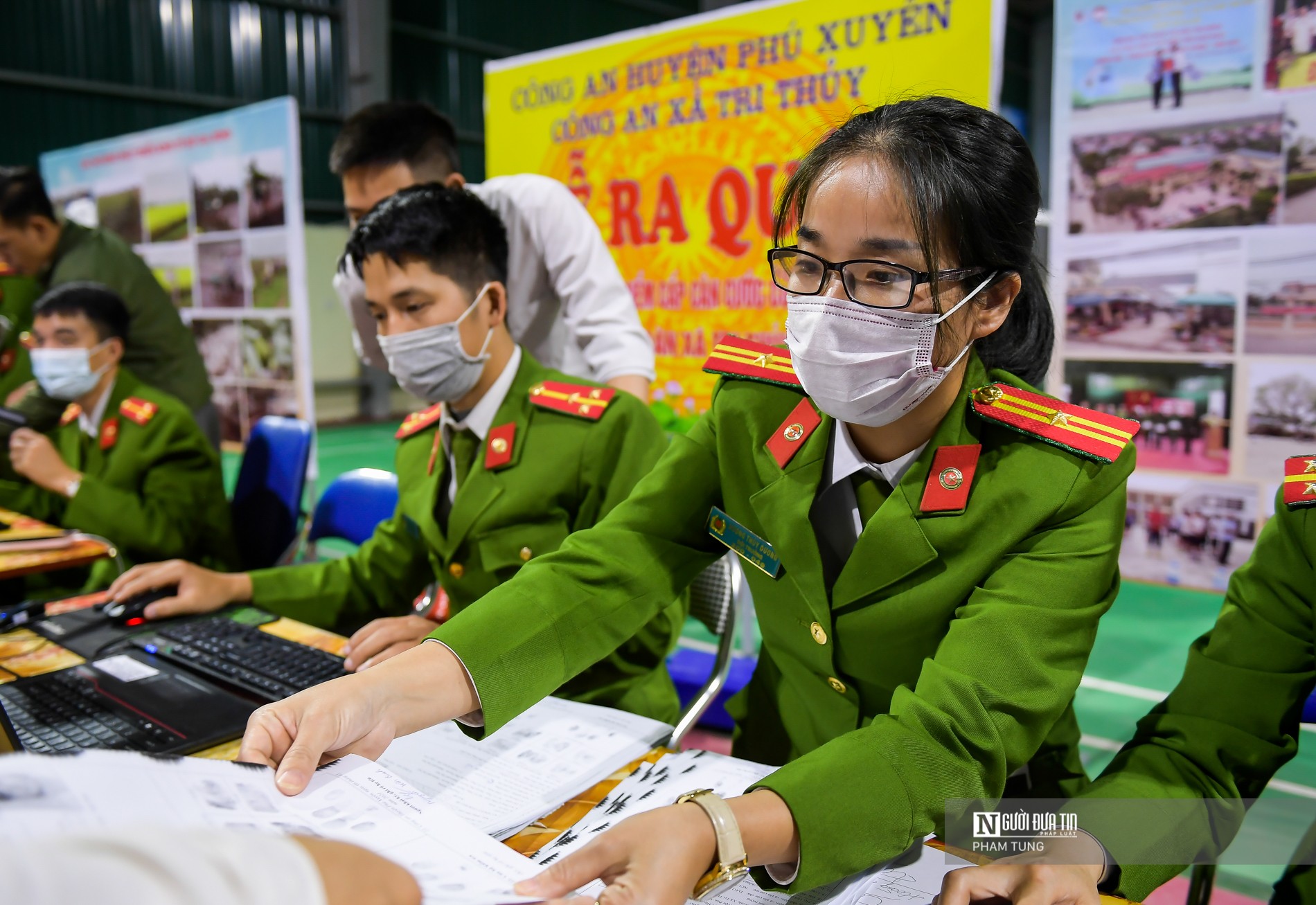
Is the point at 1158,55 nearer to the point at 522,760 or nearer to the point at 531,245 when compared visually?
A: the point at 531,245

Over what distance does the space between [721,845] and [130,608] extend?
1259 millimetres

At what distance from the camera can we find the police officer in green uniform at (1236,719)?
3.12ft

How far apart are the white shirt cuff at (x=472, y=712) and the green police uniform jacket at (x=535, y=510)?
0.53 m

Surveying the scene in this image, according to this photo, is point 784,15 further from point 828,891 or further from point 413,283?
point 828,891

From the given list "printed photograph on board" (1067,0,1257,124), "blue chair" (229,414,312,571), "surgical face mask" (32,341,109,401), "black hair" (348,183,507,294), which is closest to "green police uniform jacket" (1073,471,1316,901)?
"black hair" (348,183,507,294)

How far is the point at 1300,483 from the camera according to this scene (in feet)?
3.39

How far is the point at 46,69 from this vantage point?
877cm

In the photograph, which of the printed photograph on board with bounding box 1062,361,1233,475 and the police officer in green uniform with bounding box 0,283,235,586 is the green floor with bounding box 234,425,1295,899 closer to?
the printed photograph on board with bounding box 1062,361,1233,475

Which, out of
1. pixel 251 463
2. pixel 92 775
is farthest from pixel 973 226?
pixel 251 463

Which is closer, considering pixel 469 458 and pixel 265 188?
pixel 469 458

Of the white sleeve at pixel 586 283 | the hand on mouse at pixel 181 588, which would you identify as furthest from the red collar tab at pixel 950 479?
the white sleeve at pixel 586 283

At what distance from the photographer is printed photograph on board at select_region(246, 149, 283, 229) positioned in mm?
4465

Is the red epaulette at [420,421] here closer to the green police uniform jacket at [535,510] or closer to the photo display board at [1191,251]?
the green police uniform jacket at [535,510]

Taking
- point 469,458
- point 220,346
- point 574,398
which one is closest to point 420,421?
point 469,458
